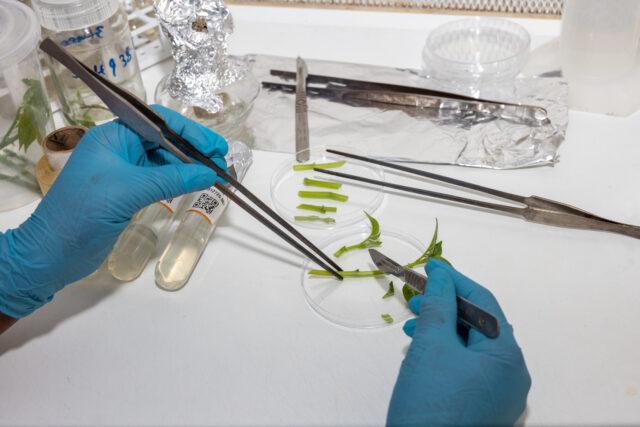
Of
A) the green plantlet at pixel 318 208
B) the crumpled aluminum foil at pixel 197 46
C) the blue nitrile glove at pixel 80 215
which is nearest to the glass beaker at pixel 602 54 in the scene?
the green plantlet at pixel 318 208

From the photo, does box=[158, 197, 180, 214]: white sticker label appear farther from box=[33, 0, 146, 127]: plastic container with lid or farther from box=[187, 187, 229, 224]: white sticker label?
box=[33, 0, 146, 127]: plastic container with lid

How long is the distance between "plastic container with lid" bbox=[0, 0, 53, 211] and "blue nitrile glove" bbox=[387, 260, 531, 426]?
31.7 inches

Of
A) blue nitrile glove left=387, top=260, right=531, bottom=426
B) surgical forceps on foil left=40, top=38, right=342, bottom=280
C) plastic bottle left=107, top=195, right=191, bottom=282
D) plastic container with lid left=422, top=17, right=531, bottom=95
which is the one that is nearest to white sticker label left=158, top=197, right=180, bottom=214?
plastic bottle left=107, top=195, right=191, bottom=282

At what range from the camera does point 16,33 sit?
94 cm

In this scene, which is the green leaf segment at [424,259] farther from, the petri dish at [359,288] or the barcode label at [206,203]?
the barcode label at [206,203]

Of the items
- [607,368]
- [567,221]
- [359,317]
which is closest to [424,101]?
[567,221]

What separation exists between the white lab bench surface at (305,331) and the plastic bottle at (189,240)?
2 cm

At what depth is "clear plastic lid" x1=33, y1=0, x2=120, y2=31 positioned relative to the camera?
1059 mm

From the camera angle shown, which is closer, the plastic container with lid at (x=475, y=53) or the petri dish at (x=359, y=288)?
the petri dish at (x=359, y=288)

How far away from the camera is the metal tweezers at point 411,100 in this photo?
1140mm

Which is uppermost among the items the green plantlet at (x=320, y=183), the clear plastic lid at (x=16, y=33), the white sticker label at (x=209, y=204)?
the clear plastic lid at (x=16, y=33)

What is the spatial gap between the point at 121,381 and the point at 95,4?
28.7 inches

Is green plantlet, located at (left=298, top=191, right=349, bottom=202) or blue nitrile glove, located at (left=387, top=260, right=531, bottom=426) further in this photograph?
green plantlet, located at (left=298, top=191, right=349, bottom=202)

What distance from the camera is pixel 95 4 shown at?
3.54 feet
